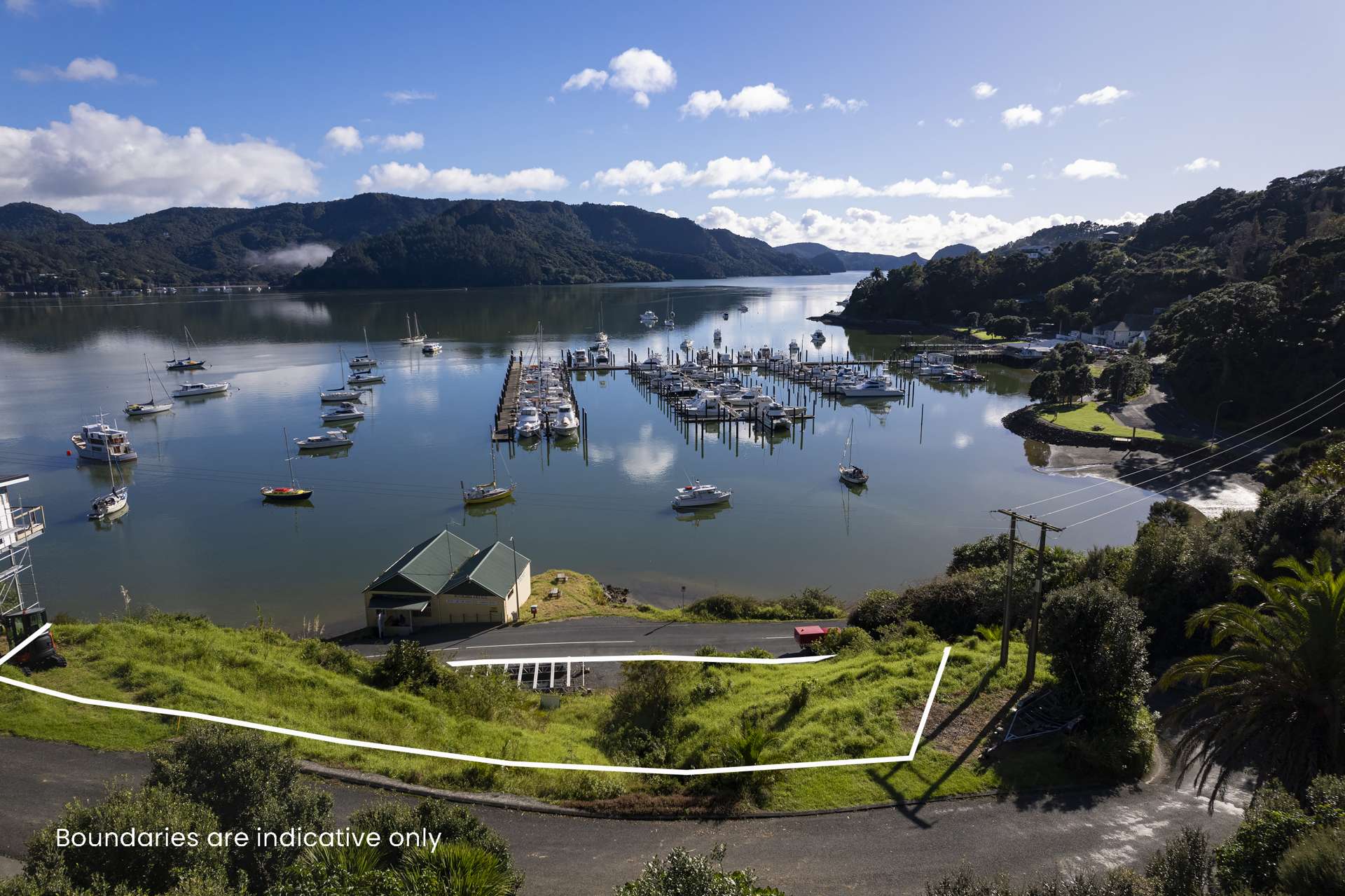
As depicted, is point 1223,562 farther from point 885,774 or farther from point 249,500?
point 249,500

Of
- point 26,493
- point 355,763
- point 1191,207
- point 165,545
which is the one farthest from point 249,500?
point 1191,207

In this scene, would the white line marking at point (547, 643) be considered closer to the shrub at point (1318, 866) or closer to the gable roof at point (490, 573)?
the gable roof at point (490, 573)

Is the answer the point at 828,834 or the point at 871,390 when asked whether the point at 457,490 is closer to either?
the point at 828,834

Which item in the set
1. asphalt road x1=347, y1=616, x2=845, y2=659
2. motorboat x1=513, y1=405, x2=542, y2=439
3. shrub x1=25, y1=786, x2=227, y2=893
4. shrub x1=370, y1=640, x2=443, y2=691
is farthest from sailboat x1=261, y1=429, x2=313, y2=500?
shrub x1=25, y1=786, x2=227, y2=893

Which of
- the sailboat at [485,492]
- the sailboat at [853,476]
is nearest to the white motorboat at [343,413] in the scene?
the sailboat at [485,492]

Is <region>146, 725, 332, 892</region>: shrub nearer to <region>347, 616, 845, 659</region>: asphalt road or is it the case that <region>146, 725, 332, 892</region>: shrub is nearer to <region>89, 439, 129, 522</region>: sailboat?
<region>347, 616, 845, 659</region>: asphalt road

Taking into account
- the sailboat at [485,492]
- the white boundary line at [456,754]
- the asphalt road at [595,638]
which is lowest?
the asphalt road at [595,638]
